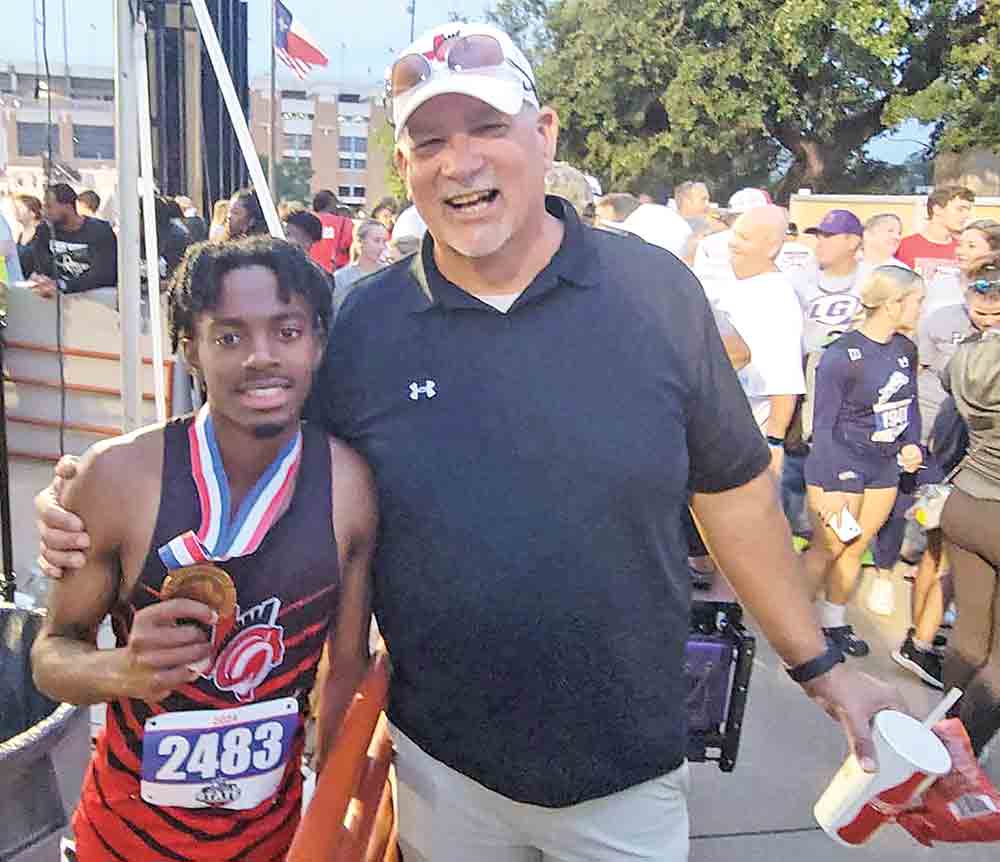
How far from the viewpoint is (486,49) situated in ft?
5.73

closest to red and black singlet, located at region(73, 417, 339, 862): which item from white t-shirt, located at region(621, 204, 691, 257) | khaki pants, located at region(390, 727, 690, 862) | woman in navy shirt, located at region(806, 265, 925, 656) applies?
khaki pants, located at region(390, 727, 690, 862)

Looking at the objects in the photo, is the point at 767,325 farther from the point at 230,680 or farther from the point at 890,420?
the point at 230,680

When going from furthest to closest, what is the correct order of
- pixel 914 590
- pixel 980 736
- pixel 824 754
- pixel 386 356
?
pixel 914 590, pixel 824 754, pixel 980 736, pixel 386 356

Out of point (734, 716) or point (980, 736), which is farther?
point (980, 736)

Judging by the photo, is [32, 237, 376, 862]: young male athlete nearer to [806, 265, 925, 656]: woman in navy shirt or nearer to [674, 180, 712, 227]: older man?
[806, 265, 925, 656]: woman in navy shirt

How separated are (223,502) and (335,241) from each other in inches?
275

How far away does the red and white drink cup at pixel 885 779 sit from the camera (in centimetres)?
162

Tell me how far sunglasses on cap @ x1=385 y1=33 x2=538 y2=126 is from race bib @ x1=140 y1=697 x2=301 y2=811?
105 cm

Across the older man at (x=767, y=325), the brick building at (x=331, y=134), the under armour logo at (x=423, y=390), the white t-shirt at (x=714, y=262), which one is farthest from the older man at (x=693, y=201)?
the brick building at (x=331, y=134)

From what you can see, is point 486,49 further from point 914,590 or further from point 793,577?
point 914,590

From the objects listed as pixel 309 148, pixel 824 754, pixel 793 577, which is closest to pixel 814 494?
pixel 824 754

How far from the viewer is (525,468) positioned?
1.62 metres

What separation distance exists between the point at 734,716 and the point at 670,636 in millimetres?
1406

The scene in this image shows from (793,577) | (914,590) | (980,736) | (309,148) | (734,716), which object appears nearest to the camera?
(793,577)
